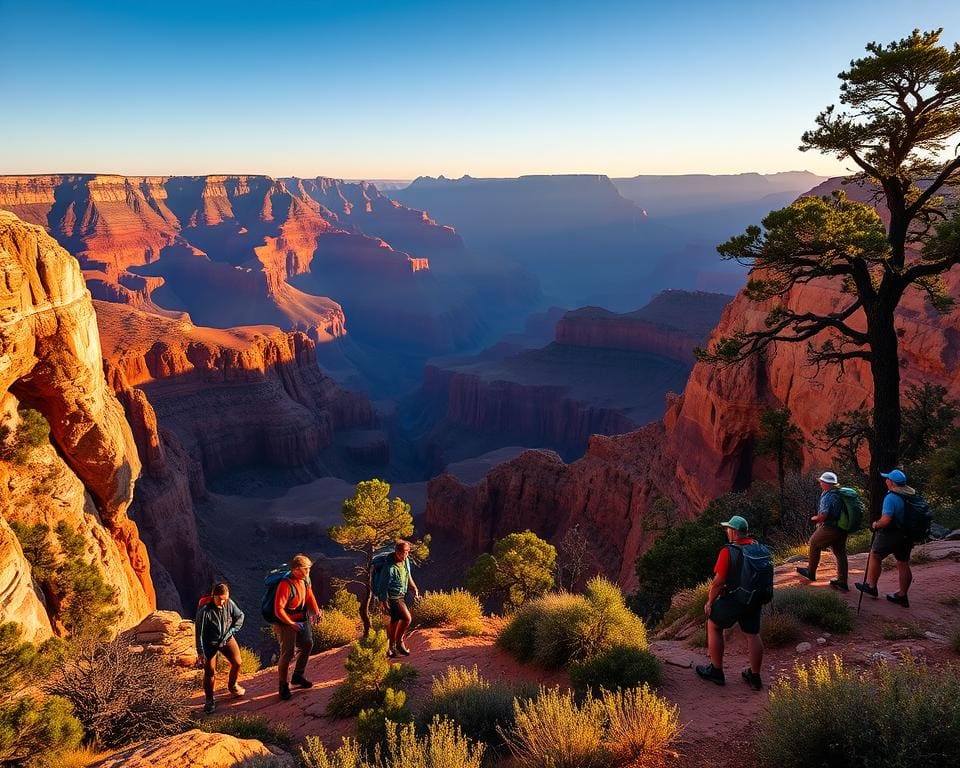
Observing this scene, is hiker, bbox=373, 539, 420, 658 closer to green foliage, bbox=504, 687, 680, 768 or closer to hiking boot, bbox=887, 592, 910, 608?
green foliage, bbox=504, 687, 680, 768

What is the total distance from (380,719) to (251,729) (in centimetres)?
175

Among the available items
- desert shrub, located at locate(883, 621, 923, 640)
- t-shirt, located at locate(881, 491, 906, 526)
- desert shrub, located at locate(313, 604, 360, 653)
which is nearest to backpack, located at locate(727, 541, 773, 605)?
desert shrub, located at locate(883, 621, 923, 640)

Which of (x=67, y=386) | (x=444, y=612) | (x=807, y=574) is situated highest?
(x=67, y=386)

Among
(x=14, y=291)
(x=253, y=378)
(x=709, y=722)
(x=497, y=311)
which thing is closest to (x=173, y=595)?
(x=14, y=291)

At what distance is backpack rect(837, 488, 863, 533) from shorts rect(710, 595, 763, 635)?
2.56 m

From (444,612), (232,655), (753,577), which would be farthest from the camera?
(444,612)

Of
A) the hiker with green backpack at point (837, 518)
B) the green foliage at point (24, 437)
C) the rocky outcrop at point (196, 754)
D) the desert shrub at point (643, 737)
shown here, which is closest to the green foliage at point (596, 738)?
the desert shrub at point (643, 737)

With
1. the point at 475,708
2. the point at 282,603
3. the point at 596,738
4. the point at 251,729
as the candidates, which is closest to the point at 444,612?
the point at 282,603

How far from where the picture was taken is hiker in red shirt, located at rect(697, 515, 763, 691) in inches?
249

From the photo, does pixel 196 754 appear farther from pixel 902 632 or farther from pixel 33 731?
pixel 902 632

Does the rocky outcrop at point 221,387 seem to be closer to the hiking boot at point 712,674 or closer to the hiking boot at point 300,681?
the hiking boot at point 300,681

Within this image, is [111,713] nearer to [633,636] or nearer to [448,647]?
[448,647]

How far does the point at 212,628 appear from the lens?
28.9ft

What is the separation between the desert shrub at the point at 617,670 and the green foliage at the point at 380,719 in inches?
84.6
